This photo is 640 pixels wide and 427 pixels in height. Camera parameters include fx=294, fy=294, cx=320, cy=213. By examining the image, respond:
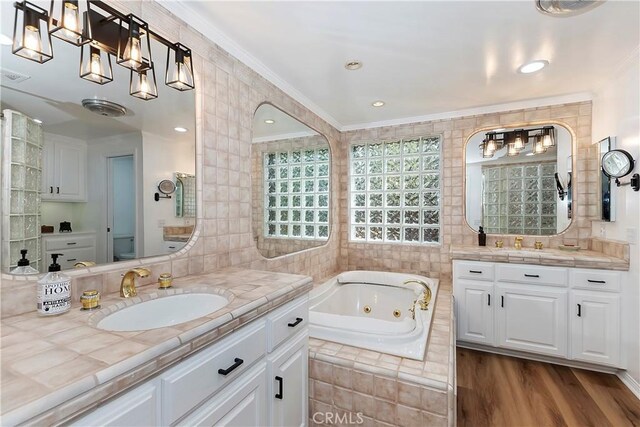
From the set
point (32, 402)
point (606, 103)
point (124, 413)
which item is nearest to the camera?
point (32, 402)

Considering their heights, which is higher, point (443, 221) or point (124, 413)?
point (443, 221)

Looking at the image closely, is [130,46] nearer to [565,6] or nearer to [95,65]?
[95,65]

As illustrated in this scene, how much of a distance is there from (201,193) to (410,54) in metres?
1.66

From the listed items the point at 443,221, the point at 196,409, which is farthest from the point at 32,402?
the point at 443,221

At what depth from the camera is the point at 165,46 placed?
1458 millimetres

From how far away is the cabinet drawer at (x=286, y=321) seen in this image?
3.95ft

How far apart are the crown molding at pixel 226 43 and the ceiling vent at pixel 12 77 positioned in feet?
2.51

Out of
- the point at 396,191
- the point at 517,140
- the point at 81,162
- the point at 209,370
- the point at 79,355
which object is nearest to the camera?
the point at 79,355

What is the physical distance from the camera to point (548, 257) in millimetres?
2398

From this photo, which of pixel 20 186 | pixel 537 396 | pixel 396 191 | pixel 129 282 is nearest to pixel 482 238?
pixel 396 191

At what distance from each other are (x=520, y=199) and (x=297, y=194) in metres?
2.25

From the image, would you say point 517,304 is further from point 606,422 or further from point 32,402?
point 32,402

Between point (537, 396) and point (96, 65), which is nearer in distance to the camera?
point (96, 65)

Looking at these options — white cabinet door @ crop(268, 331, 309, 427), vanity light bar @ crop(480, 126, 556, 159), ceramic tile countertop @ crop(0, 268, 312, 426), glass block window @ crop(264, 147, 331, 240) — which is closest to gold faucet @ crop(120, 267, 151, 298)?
ceramic tile countertop @ crop(0, 268, 312, 426)
